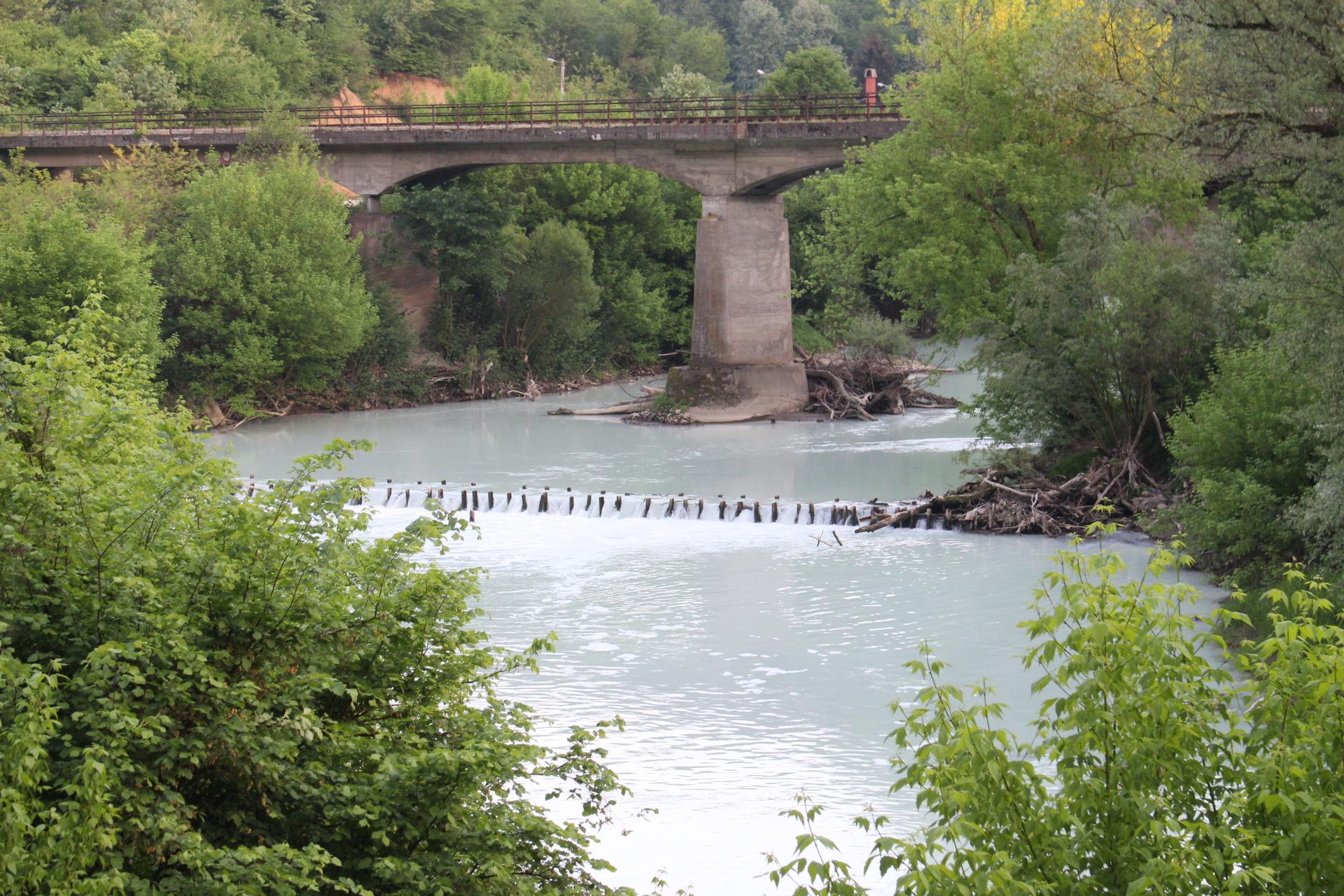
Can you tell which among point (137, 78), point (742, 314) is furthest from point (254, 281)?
point (137, 78)

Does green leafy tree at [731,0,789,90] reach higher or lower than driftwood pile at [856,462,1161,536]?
higher

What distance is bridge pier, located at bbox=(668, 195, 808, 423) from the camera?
40438 millimetres

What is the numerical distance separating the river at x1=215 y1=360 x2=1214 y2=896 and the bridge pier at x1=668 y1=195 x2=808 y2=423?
6059mm

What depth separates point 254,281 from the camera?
1503 inches

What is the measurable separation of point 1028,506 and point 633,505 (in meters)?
6.87

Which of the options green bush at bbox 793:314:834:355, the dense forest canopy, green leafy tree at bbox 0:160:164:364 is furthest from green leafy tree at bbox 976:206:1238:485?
green bush at bbox 793:314:834:355

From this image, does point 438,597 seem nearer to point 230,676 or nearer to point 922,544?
point 230,676

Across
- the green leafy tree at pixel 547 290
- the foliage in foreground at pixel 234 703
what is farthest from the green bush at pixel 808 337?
the foliage in foreground at pixel 234 703

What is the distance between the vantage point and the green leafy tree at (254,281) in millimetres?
38125

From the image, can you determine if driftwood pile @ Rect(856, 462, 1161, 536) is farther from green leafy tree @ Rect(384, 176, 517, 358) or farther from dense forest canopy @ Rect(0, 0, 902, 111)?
green leafy tree @ Rect(384, 176, 517, 358)

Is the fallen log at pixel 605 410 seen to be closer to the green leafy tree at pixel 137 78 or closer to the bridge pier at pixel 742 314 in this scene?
the bridge pier at pixel 742 314

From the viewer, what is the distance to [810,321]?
5866 cm

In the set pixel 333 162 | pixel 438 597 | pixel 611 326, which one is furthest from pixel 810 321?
pixel 438 597

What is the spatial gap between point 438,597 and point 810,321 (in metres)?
50.0
